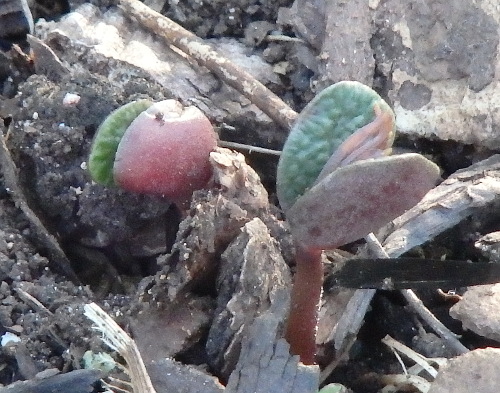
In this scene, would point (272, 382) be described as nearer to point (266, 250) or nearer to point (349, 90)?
point (266, 250)

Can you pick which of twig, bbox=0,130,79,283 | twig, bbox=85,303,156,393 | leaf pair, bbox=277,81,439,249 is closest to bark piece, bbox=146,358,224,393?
twig, bbox=85,303,156,393

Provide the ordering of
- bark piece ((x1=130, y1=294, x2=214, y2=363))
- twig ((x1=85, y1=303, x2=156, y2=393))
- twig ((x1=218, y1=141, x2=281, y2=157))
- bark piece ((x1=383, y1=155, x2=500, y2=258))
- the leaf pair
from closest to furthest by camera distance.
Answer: the leaf pair → twig ((x1=85, y1=303, x2=156, y2=393)) → bark piece ((x1=130, y1=294, x2=214, y2=363)) → bark piece ((x1=383, y1=155, x2=500, y2=258)) → twig ((x1=218, y1=141, x2=281, y2=157))

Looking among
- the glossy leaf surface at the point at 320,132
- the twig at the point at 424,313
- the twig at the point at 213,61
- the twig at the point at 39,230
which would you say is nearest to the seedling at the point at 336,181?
the glossy leaf surface at the point at 320,132

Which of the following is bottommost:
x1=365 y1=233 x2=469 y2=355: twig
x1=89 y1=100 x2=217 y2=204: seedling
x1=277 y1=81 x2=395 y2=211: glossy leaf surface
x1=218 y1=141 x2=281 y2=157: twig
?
x1=365 y1=233 x2=469 y2=355: twig

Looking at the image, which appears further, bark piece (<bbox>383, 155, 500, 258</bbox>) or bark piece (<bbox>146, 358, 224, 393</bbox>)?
bark piece (<bbox>383, 155, 500, 258</bbox>)

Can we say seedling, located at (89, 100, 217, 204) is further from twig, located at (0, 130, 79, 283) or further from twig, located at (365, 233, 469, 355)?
twig, located at (365, 233, 469, 355)

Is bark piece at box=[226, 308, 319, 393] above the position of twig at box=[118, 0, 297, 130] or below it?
below

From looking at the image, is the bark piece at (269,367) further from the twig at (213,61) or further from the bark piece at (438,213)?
the twig at (213,61)
